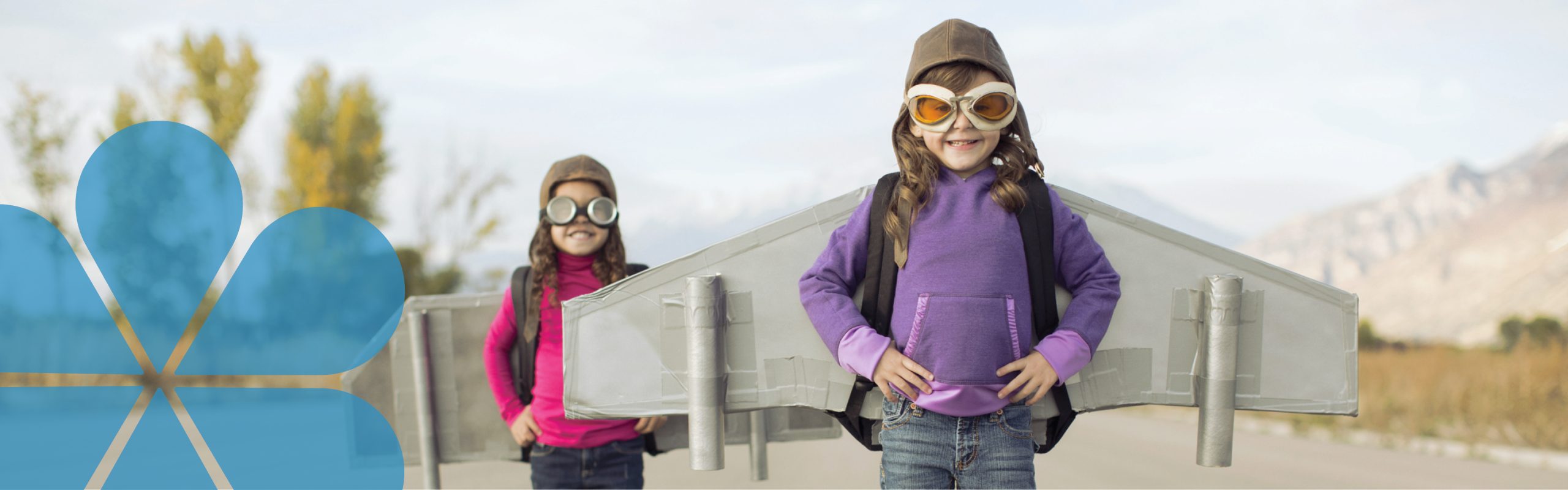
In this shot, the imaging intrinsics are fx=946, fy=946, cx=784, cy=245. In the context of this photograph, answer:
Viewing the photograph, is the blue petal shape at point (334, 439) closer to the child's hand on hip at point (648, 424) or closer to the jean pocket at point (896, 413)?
the child's hand on hip at point (648, 424)

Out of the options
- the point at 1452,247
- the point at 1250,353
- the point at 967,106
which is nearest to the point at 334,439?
the point at 967,106

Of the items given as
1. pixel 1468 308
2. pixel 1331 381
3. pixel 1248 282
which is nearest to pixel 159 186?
pixel 1248 282

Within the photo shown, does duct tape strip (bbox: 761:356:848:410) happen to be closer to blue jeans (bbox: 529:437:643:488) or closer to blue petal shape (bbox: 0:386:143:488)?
blue jeans (bbox: 529:437:643:488)

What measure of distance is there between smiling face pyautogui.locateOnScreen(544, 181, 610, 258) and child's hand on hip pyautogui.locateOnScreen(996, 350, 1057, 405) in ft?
5.33

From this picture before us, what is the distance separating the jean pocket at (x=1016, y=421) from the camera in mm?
2238

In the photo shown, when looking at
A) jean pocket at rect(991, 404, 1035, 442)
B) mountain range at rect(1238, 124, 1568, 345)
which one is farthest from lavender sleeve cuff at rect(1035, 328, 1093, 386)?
mountain range at rect(1238, 124, 1568, 345)

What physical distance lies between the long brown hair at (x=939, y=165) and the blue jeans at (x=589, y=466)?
1.49 m

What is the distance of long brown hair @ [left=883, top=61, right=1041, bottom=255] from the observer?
225cm

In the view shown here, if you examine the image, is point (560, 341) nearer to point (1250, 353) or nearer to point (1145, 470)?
point (1250, 353)

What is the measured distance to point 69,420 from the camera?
314 centimetres

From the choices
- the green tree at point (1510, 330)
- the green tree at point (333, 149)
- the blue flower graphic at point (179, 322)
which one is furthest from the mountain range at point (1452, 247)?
the green tree at point (333, 149)

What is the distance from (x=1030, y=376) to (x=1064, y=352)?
102mm

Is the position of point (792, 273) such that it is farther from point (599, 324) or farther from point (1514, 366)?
point (1514, 366)

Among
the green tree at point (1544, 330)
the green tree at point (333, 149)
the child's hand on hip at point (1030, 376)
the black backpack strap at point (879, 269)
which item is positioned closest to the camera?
the child's hand on hip at point (1030, 376)
